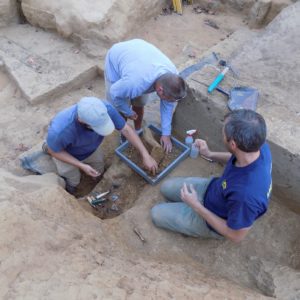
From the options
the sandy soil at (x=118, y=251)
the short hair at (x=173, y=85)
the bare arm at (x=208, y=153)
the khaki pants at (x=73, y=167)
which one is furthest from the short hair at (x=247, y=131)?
the khaki pants at (x=73, y=167)

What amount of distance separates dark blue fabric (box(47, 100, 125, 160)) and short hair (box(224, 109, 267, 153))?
4.96 feet

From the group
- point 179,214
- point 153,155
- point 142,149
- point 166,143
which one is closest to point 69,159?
point 142,149

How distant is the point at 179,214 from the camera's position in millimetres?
3309

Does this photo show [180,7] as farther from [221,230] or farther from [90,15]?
[221,230]

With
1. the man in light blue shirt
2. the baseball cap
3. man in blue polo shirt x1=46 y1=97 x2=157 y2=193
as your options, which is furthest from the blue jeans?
the baseball cap

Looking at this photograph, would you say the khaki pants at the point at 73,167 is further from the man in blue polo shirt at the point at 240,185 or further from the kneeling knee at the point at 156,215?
the man in blue polo shirt at the point at 240,185

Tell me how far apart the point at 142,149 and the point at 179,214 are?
2.77ft

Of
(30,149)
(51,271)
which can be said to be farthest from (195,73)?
(51,271)

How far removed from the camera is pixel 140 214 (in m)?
3.59

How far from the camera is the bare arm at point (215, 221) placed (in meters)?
2.69

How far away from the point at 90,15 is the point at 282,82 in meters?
3.46

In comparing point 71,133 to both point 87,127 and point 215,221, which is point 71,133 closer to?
point 87,127

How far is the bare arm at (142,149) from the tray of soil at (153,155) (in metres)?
0.09

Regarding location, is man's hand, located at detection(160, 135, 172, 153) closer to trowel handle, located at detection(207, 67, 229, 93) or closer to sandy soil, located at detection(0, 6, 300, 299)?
sandy soil, located at detection(0, 6, 300, 299)
